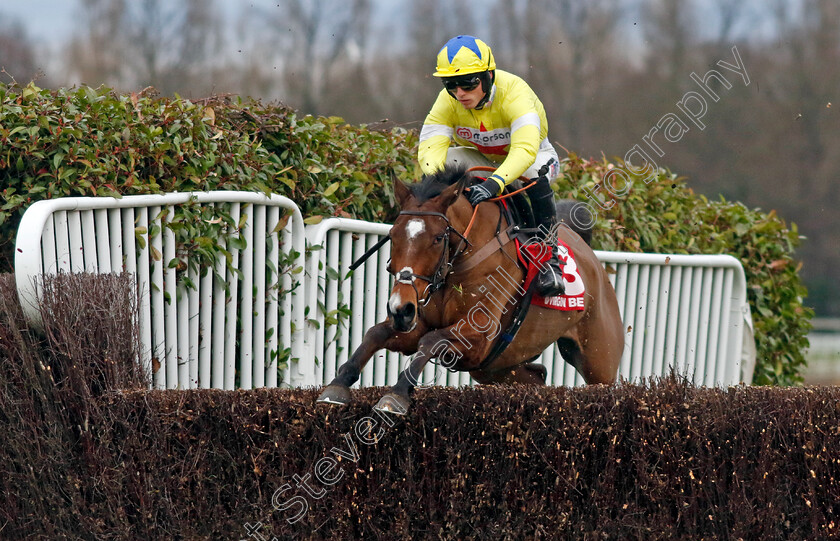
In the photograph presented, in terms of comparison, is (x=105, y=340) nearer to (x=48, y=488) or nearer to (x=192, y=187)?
(x=48, y=488)

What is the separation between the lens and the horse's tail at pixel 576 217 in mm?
6410

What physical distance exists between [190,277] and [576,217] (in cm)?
262

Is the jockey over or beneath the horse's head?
over

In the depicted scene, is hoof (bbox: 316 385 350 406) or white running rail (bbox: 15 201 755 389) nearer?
hoof (bbox: 316 385 350 406)

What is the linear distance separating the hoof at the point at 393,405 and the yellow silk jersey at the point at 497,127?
1.47m

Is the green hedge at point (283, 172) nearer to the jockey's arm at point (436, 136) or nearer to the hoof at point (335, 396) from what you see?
the jockey's arm at point (436, 136)

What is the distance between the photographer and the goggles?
488 cm

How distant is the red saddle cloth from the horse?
30 millimetres

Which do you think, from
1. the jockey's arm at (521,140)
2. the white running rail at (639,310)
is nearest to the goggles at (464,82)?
the jockey's arm at (521,140)

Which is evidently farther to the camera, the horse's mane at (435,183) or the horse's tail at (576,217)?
the horse's tail at (576,217)

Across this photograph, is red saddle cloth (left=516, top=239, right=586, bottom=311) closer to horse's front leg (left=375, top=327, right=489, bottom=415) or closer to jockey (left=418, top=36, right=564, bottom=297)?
jockey (left=418, top=36, right=564, bottom=297)

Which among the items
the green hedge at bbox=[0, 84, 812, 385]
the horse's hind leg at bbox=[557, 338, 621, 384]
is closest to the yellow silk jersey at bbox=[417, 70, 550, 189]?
the green hedge at bbox=[0, 84, 812, 385]

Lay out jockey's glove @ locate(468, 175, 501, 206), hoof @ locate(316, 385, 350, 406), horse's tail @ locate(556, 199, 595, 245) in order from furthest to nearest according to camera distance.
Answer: horse's tail @ locate(556, 199, 595, 245) → jockey's glove @ locate(468, 175, 501, 206) → hoof @ locate(316, 385, 350, 406)

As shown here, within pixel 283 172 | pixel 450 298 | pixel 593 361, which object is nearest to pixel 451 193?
pixel 450 298
